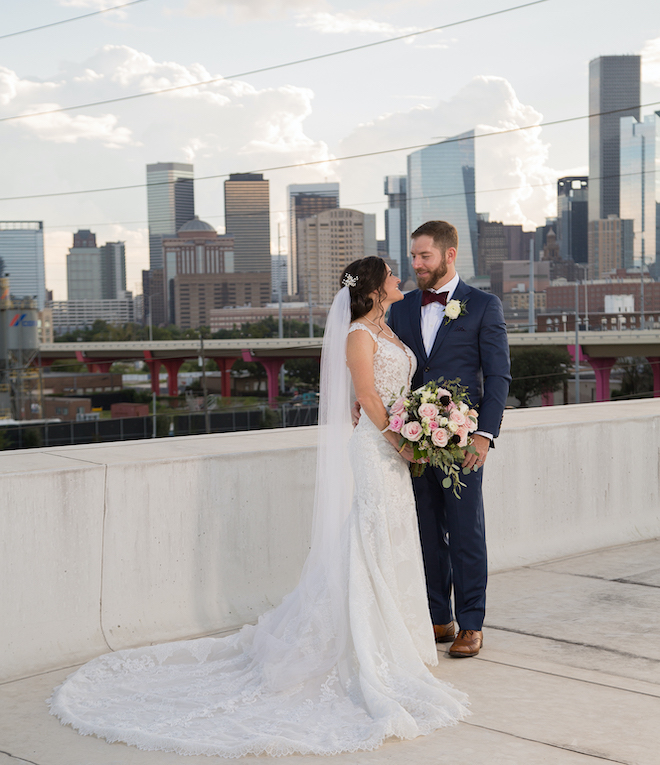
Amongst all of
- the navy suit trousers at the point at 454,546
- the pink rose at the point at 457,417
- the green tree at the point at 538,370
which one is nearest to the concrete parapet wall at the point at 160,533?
the navy suit trousers at the point at 454,546

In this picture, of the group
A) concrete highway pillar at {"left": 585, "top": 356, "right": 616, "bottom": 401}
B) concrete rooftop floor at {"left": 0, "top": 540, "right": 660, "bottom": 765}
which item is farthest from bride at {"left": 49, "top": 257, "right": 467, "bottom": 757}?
concrete highway pillar at {"left": 585, "top": 356, "right": 616, "bottom": 401}

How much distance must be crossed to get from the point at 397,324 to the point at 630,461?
3.43 meters

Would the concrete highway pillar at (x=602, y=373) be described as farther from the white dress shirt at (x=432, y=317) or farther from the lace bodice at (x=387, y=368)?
the lace bodice at (x=387, y=368)

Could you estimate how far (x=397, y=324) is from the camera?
4746 millimetres

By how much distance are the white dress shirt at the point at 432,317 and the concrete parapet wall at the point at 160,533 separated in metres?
1.20

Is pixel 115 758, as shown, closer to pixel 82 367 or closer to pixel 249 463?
pixel 249 463

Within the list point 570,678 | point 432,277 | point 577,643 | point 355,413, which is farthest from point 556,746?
point 432,277

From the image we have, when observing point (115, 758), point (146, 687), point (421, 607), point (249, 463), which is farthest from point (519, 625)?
point (115, 758)

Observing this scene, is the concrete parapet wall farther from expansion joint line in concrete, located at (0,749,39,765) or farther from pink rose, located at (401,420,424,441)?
pink rose, located at (401,420,424,441)

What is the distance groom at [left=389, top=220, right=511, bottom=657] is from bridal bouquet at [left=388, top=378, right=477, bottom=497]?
20cm

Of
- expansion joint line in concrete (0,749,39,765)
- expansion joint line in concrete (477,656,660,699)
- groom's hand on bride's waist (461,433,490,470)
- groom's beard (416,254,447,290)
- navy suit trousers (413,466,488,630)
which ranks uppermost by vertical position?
groom's beard (416,254,447,290)

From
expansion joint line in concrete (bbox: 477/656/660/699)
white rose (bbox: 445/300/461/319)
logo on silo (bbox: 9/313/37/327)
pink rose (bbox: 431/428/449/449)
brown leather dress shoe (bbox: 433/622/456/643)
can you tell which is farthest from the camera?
logo on silo (bbox: 9/313/37/327)

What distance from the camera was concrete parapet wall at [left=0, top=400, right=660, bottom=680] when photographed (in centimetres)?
434

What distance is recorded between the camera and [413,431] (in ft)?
13.5
